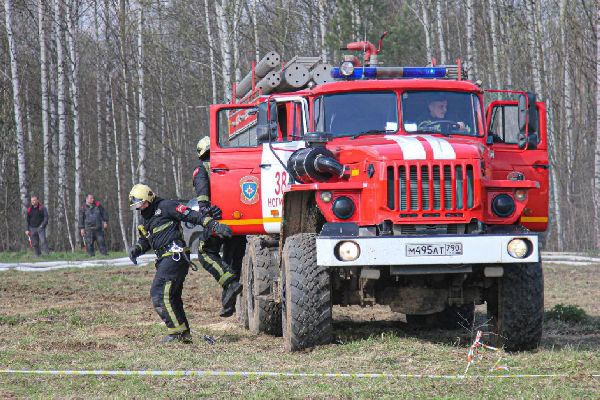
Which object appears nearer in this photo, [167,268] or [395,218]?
[395,218]

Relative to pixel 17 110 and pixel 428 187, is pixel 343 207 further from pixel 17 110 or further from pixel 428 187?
pixel 17 110

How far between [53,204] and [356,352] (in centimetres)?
3240

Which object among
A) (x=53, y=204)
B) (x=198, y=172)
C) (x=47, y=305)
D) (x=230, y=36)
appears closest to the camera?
(x=198, y=172)

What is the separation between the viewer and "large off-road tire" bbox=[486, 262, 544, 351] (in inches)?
372

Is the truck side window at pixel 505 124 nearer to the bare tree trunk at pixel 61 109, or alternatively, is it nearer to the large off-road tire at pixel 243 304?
the large off-road tire at pixel 243 304

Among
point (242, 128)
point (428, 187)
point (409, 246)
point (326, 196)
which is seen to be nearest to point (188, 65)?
point (242, 128)

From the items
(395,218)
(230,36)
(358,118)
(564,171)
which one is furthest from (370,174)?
(564,171)

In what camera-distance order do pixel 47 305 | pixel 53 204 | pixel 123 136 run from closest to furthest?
1. pixel 47 305
2. pixel 53 204
3. pixel 123 136

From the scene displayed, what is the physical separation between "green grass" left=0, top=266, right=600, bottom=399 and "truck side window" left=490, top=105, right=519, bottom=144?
201cm

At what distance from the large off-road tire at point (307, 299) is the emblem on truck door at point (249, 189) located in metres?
2.11

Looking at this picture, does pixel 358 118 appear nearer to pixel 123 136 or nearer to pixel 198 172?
pixel 198 172

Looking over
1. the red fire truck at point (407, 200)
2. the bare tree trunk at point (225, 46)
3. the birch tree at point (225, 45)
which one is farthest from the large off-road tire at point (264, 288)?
the birch tree at point (225, 45)

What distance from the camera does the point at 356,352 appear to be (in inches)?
372

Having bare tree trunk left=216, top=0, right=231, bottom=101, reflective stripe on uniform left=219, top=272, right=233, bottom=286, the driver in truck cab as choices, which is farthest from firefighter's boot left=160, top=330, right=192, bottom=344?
bare tree trunk left=216, top=0, right=231, bottom=101
